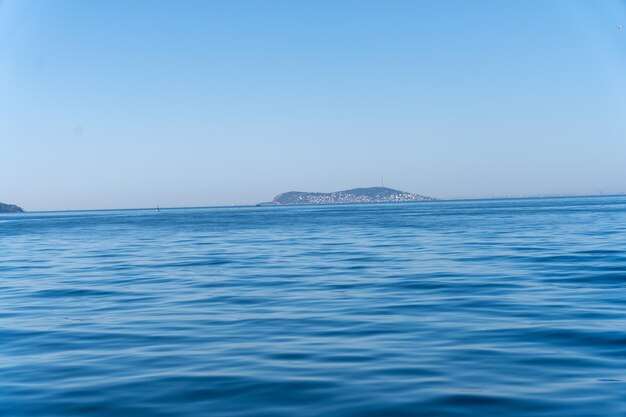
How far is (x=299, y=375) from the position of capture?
919 cm

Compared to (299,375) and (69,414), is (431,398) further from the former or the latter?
(69,414)

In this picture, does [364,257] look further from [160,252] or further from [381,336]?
[381,336]

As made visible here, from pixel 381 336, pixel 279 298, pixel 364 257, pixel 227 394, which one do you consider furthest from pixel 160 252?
pixel 227 394

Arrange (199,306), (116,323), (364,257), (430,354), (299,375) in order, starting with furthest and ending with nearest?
(364,257), (199,306), (116,323), (430,354), (299,375)

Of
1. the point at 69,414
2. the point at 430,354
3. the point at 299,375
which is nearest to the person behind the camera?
the point at 69,414

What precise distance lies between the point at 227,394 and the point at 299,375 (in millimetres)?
1160

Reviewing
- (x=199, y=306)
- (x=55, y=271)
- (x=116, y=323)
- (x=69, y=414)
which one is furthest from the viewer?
(x=55, y=271)

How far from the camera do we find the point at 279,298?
16.5 meters

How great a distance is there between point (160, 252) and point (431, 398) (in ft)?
92.9

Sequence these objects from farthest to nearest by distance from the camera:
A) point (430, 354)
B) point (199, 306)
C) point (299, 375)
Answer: point (199, 306) → point (430, 354) → point (299, 375)

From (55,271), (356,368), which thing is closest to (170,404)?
(356,368)

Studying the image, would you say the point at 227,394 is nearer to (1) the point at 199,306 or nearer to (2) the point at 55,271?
(1) the point at 199,306

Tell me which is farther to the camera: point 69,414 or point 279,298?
point 279,298

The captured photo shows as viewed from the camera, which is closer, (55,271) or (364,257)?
(55,271)
